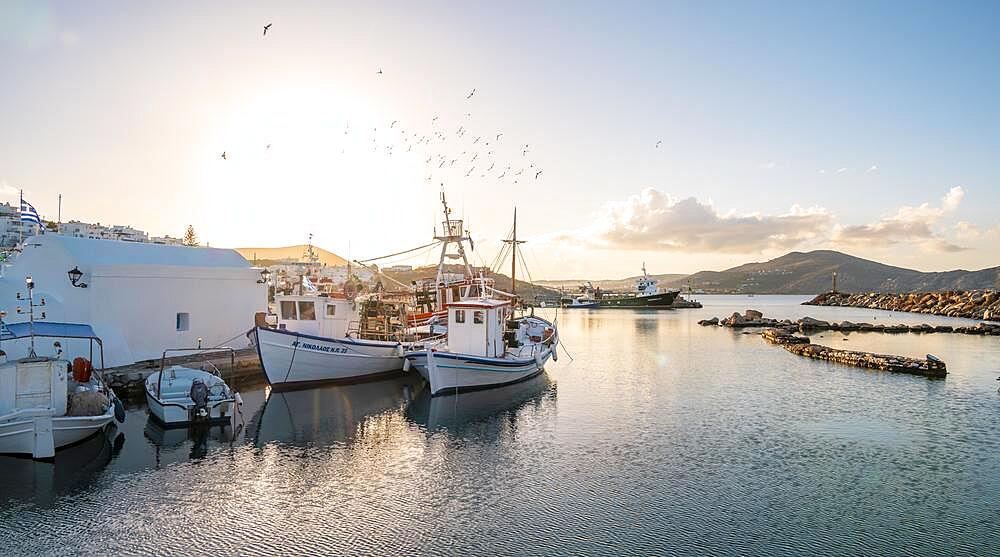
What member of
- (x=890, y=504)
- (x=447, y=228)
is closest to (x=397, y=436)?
(x=890, y=504)

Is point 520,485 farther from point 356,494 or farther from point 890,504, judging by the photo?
point 890,504

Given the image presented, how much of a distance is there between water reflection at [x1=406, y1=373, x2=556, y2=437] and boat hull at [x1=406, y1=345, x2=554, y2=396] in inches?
11.9

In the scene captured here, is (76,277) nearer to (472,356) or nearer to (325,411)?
(325,411)

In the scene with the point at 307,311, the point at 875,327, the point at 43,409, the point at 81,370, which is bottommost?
the point at 875,327

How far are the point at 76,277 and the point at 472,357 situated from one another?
566 inches

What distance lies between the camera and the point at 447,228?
33.9 metres

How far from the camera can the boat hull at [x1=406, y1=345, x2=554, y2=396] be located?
2272cm

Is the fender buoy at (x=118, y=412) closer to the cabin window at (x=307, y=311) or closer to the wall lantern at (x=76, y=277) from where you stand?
the wall lantern at (x=76, y=277)

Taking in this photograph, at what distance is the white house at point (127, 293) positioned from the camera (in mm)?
22109

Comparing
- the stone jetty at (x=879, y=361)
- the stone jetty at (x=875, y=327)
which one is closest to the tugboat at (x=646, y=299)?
the stone jetty at (x=875, y=327)

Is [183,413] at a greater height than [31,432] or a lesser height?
lesser

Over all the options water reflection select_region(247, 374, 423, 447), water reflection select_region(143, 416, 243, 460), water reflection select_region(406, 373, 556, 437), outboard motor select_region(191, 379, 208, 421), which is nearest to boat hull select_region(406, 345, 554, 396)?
water reflection select_region(406, 373, 556, 437)

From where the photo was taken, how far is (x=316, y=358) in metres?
24.1

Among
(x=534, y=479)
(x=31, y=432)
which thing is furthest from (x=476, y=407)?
(x=31, y=432)
